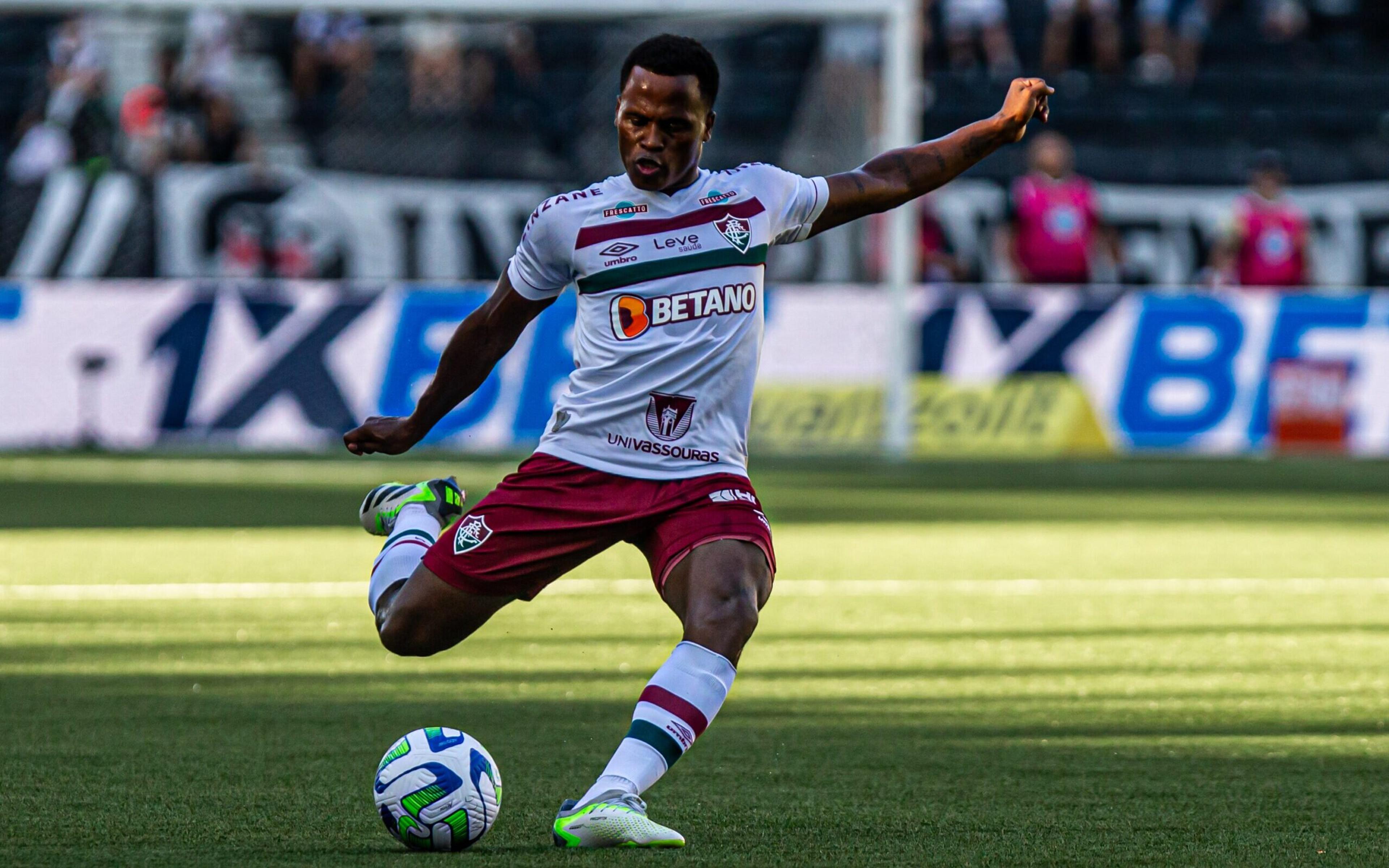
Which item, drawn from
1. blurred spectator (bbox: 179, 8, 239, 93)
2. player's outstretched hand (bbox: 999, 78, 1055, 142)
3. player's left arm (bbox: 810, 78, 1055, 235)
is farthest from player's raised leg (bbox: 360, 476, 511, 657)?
blurred spectator (bbox: 179, 8, 239, 93)

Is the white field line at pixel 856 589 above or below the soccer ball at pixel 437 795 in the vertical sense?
below

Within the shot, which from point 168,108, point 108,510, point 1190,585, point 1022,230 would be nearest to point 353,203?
point 168,108

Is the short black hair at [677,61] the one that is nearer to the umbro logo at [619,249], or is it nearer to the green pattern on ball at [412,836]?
the umbro logo at [619,249]

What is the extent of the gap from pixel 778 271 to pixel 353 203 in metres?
4.10

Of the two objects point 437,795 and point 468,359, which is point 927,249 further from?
point 437,795

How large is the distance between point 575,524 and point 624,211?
69cm

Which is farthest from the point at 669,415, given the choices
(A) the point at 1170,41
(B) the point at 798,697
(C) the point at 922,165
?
(A) the point at 1170,41

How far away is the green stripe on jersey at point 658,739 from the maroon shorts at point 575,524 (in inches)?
16.0

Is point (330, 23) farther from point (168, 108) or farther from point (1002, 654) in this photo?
point (1002, 654)

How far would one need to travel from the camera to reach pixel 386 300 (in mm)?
16656

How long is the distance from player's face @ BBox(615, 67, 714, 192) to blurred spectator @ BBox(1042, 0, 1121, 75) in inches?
770

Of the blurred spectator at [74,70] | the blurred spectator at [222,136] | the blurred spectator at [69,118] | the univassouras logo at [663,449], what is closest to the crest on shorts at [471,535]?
the univassouras logo at [663,449]

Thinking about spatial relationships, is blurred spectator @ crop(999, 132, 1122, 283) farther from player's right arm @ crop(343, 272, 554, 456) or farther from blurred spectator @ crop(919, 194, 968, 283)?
player's right arm @ crop(343, 272, 554, 456)

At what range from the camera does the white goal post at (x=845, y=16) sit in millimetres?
16828
